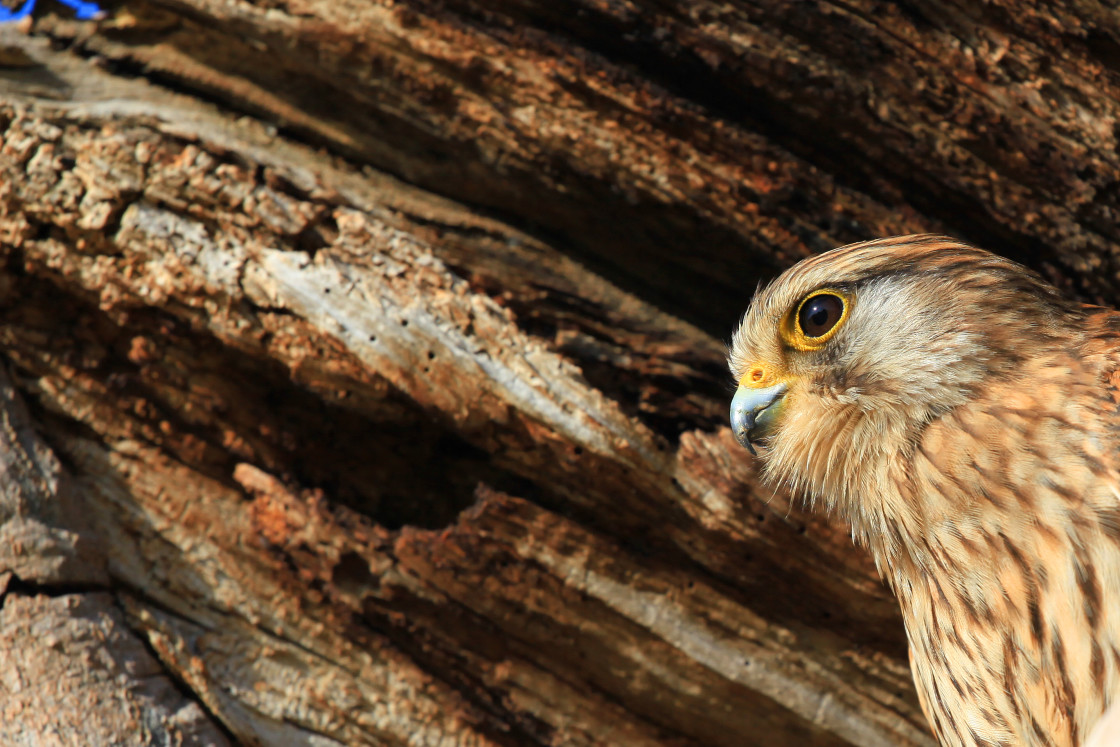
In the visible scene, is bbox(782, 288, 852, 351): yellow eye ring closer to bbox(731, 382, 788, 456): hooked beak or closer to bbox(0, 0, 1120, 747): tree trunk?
bbox(731, 382, 788, 456): hooked beak

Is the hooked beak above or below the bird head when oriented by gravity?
below

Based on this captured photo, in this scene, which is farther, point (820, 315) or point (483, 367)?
point (483, 367)

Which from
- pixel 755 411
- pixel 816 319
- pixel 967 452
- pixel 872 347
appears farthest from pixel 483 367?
pixel 967 452

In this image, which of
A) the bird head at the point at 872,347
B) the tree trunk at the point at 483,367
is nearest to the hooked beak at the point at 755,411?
the bird head at the point at 872,347

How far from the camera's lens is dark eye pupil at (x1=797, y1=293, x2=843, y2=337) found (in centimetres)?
247

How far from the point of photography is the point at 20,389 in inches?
126

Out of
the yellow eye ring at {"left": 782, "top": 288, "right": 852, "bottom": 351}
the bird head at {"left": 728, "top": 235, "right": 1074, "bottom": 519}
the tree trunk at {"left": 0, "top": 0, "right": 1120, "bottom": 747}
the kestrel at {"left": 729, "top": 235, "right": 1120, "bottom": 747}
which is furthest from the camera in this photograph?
the tree trunk at {"left": 0, "top": 0, "right": 1120, "bottom": 747}

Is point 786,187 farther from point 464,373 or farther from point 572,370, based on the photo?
point 464,373

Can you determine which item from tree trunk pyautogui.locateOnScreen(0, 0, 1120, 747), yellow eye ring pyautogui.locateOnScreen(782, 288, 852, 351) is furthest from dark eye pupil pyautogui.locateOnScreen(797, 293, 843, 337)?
tree trunk pyautogui.locateOnScreen(0, 0, 1120, 747)

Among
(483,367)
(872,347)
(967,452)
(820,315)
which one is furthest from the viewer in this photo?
(483,367)

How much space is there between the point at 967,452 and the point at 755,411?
58cm

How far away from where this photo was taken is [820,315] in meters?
2.49

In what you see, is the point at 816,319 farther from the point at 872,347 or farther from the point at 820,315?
the point at 872,347

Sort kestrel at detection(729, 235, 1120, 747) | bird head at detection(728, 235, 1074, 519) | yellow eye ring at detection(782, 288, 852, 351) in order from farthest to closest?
yellow eye ring at detection(782, 288, 852, 351), bird head at detection(728, 235, 1074, 519), kestrel at detection(729, 235, 1120, 747)
